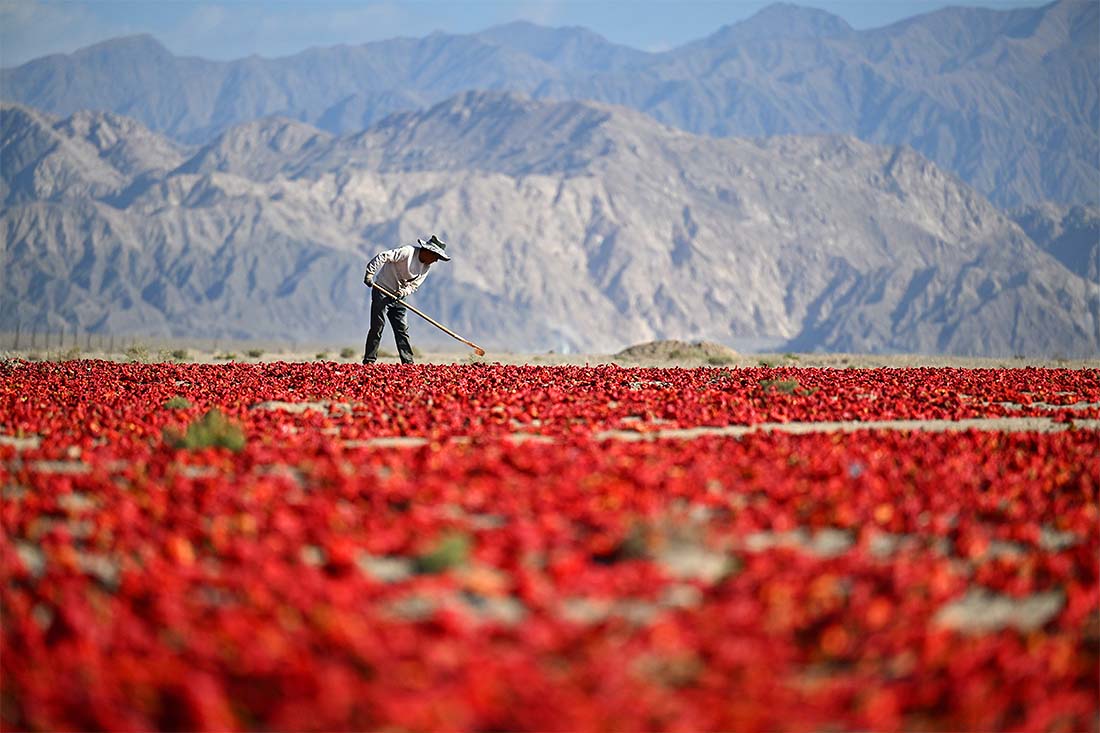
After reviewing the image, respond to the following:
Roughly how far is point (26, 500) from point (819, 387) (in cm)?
1372

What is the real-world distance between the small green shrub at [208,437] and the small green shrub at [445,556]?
15.8ft

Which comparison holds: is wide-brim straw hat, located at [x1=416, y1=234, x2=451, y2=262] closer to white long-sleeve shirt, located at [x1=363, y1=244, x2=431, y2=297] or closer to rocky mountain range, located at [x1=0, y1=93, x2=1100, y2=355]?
white long-sleeve shirt, located at [x1=363, y1=244, x2=431, y2=297]

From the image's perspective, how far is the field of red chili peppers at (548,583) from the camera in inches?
231

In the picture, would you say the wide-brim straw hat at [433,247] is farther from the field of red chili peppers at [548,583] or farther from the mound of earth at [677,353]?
the mound of earth at [677,353]

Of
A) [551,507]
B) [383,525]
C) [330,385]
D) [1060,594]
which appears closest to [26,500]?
[383,525]

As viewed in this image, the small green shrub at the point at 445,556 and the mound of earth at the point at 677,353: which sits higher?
the mound of earth at the point at 677,353

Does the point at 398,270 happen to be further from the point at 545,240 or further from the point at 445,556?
the point at 545,240

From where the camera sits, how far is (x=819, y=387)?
20.7 metres

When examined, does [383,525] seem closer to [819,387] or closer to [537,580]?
[537,580]

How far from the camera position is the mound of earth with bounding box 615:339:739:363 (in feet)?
142

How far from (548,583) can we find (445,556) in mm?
600

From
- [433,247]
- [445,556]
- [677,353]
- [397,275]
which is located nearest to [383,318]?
[397,275]

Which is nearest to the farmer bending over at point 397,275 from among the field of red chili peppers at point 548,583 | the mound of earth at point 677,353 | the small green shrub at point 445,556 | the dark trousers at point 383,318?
the dark trousers at point 383,318

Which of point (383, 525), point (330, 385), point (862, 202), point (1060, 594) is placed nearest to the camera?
point (1060, 594)
